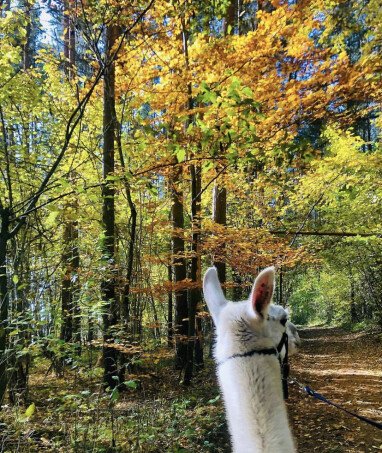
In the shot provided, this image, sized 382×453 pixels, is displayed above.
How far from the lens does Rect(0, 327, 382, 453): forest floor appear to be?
4.85m

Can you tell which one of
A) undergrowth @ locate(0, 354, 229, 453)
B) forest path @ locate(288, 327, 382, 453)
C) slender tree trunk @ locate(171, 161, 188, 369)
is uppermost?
slender tree trunk @ locate(171, 161, 188, 369)

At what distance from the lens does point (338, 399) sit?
8.70m

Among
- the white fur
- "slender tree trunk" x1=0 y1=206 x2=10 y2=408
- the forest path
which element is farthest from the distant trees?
the white fur

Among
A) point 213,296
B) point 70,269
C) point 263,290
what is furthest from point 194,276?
point 263,290

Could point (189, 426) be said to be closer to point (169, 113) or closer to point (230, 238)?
point (230, 238)

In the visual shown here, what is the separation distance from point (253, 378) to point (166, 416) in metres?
5.32

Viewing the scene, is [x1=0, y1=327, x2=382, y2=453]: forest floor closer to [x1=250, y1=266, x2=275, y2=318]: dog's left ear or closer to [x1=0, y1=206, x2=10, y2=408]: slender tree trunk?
[x1=0, y1=206, x2=10, y2=408]: slender tree trunk

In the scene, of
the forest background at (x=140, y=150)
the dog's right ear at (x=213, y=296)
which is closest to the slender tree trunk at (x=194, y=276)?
the forest background at (x=140, y=150)

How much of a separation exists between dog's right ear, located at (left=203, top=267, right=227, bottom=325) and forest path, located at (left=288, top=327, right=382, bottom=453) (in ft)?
16.8

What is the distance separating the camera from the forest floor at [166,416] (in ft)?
15.9

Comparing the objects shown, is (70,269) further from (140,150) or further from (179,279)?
(179,279)

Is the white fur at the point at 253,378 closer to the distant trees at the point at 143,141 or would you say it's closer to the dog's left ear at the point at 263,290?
the dog's left ear at the point at 263,290

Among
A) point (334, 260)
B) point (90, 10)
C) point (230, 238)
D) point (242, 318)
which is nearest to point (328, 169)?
point (230, 238)

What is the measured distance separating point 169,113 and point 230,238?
3.00 meters
